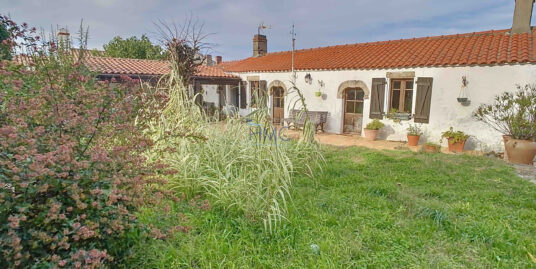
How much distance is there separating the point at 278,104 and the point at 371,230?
9196mm

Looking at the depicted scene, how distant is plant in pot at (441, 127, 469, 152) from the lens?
677cm

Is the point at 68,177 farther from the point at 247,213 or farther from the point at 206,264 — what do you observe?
the point at 247,213

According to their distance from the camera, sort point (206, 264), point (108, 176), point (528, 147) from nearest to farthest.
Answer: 1. point (108, 176)
2. point (206, 264)
3. point (528, 147)

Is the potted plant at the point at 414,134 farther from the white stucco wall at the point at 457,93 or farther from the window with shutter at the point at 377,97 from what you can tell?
the window with shutter at the point at 377,97

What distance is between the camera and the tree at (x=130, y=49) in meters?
17.2

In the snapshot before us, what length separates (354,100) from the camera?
30.3 feet

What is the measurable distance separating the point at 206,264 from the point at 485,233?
2476 mm

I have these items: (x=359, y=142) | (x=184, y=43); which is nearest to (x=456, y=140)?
(x=359, y=142)

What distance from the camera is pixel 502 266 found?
81.8 inches

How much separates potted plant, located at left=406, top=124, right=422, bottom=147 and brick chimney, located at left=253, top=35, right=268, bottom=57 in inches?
357

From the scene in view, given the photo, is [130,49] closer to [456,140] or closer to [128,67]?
[128,67]

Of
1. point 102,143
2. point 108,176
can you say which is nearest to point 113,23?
point 102,143

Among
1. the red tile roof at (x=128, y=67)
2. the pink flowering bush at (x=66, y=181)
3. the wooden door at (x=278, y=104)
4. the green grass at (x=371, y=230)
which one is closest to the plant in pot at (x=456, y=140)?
the green grass at (x=371, y=230)

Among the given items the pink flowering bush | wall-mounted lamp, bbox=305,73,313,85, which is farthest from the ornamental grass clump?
wall-mounted lamp, bbox=305,73,313,85
